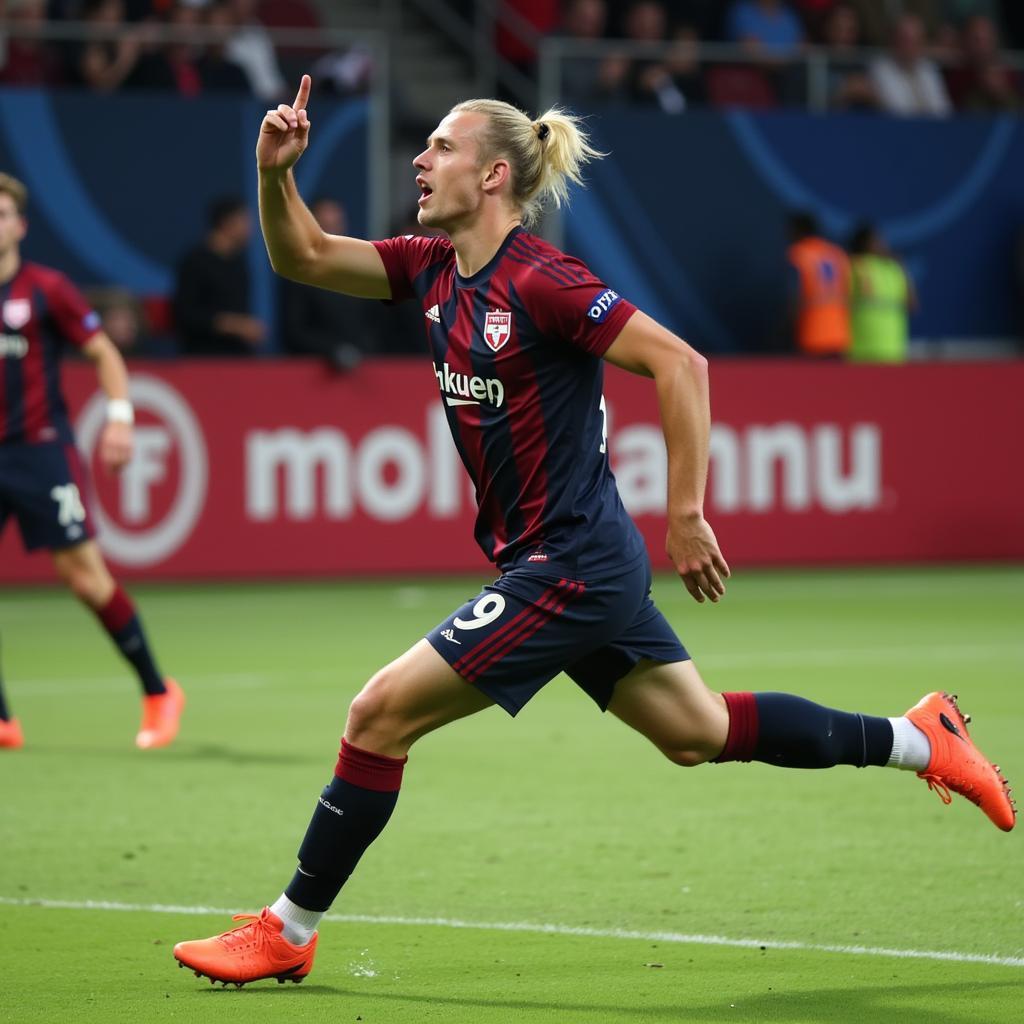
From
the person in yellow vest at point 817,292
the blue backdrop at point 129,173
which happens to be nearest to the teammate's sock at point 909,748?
the blue backdrop at point 129,173

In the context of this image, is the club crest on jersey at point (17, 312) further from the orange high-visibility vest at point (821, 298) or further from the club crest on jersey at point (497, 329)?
the orange high-visibility vest at point (821, 298)

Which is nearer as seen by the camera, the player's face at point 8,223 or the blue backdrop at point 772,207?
the player's face at point 8,223

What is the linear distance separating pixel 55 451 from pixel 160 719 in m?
1.23

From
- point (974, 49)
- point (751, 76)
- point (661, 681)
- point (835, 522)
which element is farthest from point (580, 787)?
point (974, 49)

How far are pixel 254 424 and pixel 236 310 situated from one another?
0.96 meters

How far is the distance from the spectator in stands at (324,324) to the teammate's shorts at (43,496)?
22.7 feet

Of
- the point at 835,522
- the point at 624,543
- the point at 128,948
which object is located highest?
the point at 624,543

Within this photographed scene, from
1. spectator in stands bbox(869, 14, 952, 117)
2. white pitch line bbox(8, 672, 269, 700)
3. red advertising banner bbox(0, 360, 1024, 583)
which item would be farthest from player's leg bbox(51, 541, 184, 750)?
spectator in stands bbox(869, 14, 952, 117)

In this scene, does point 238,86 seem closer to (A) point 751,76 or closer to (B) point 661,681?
(A) point 751,76

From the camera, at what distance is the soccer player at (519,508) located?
5.17 metres

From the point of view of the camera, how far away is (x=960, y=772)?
19.4 feet

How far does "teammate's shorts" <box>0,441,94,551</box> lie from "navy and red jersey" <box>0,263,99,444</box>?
7 centimetres

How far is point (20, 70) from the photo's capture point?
58.2ft

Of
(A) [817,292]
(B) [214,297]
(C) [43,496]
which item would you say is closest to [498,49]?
(A) [817,292]
